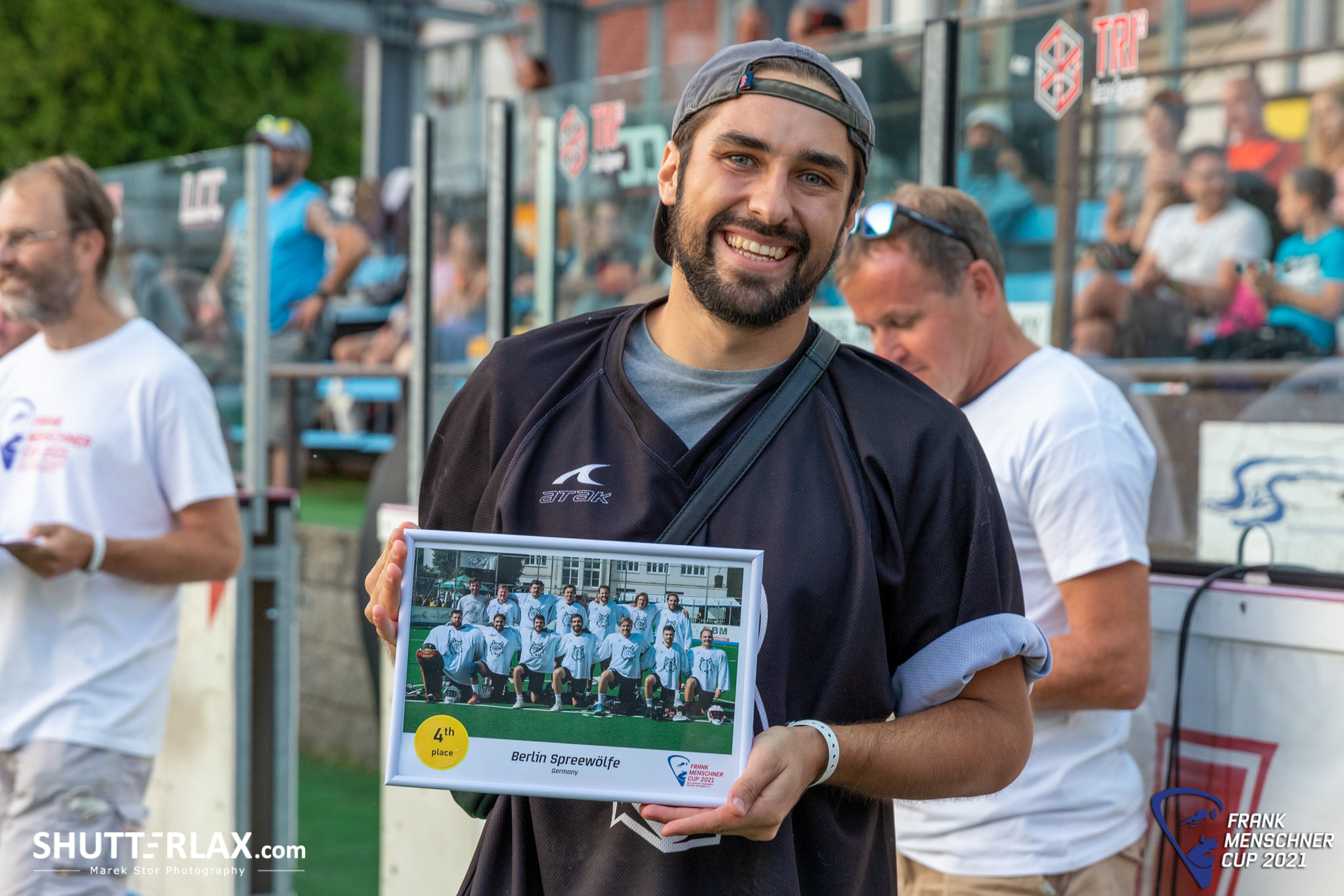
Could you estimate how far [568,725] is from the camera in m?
1.61

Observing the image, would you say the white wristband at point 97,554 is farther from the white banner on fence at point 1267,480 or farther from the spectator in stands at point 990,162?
the white banner on fence at point 1267,480

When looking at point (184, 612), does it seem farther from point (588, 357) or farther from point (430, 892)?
point (588, 357)

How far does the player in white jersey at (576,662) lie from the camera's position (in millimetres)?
1606

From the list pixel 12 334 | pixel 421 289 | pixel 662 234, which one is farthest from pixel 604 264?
pixel 12 334

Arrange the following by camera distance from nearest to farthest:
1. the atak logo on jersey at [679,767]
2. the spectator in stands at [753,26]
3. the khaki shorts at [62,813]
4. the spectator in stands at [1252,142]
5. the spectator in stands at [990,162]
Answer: the atak logo on jersey at [679,767] < the khaki shorts at [62,813] < the spectator in stands at [990,162] < the spectator in stands at [1252,142] < the spectator in stands at [753,26]

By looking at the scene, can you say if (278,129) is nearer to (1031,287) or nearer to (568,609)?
(1031,287)

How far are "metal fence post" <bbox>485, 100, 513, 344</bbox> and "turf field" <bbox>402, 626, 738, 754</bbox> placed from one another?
319cm

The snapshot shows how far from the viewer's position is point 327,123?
19844 millimetres

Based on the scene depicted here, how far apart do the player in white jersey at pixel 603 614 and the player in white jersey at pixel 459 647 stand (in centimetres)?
14

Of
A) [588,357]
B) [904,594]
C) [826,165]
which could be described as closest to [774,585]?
[904,594]

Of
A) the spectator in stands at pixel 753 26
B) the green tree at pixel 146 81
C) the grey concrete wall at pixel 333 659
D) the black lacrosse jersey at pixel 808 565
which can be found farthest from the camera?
the green tree at pixel 146 81

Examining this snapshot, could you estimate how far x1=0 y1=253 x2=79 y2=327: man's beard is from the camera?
3.76 m

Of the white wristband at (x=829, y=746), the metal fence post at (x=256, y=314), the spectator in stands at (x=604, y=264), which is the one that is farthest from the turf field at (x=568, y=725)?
the metal fence post at (x=256, y=314)

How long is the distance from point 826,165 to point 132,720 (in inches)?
103
